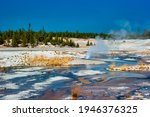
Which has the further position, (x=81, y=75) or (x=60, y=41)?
(x=60, y=41)

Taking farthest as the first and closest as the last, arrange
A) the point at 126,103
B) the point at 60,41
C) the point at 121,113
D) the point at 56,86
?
the point at 60,41
the point at 56,86
the point at 126,103
the point at 121,113

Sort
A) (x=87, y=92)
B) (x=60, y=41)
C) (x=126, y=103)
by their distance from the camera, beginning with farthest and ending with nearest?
(x=60, y=41) → (x=87, y=92) → (x=126, y=103)

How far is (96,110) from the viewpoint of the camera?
1230 cm

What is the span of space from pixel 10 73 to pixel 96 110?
2063 centimetres

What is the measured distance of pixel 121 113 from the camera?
12.2 meters

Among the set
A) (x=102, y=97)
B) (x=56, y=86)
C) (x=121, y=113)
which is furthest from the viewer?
(x=56, y=86)

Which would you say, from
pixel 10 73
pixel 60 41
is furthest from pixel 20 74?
pixel 60 41

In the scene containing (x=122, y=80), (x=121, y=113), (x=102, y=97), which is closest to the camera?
(x=121, y=113)

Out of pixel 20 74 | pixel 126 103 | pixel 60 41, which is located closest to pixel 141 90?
pixel 126 103

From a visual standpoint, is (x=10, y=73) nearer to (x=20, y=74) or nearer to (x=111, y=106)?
(x=20, y=74)

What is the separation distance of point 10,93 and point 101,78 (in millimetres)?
8963

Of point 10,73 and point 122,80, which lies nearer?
point 122,80

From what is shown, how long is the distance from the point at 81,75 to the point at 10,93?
9886 mm

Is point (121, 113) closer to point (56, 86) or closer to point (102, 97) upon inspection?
point (102, 97)
